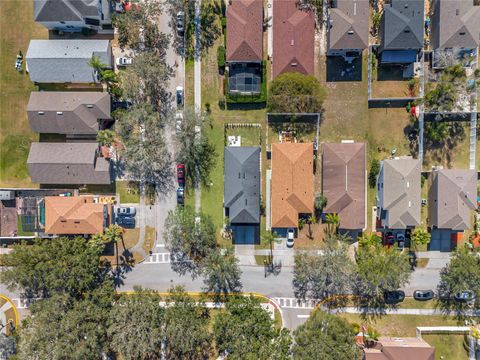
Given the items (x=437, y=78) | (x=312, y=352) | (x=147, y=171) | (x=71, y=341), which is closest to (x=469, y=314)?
(x=312, y=352)

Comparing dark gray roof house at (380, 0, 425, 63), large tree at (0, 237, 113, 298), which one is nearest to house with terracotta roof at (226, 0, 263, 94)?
dark gray roof house at (380, 0, 425, 63)

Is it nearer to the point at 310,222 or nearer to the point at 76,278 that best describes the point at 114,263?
the point at 76,278

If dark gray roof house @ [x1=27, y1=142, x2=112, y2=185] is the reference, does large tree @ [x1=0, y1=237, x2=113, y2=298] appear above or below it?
below

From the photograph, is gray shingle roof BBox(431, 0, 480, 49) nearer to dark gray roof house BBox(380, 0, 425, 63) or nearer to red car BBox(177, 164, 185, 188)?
dark gray roof house BBox(380, 0, 425, 63)

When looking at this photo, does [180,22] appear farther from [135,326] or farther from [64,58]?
[135,326]

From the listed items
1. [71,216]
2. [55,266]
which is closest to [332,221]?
[71,216]
